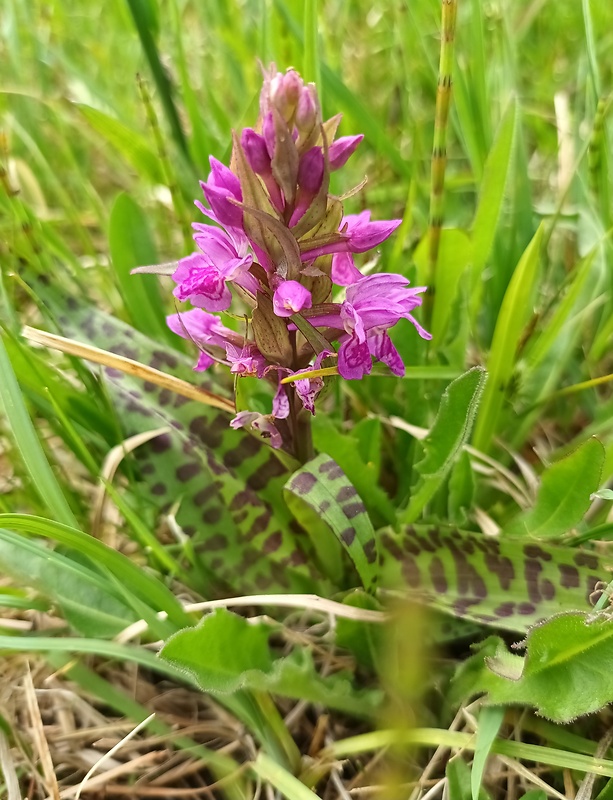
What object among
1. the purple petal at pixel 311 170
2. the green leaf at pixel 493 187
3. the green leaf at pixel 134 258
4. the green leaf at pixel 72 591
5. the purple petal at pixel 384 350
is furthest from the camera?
the green leaf at pixel 134 258

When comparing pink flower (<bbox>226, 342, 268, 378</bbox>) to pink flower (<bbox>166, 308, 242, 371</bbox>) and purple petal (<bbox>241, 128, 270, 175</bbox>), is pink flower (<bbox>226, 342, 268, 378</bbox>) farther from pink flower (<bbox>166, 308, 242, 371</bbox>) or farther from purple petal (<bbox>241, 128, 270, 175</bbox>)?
purple petal (<bbox>241, 128, 270, 175</bbox>)

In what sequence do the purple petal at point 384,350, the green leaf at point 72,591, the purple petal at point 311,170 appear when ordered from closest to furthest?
the purple petal at point 311,170 < the purple petal at point 384,350 < the green leaf at point 72,591

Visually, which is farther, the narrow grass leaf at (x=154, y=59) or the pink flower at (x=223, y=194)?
the narrow grass leaf at (x=154, y=59)

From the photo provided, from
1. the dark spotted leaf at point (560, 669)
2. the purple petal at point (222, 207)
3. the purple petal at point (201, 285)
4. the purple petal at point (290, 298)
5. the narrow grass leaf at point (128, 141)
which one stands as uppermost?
the narrow grass leaf at point (128, 141)

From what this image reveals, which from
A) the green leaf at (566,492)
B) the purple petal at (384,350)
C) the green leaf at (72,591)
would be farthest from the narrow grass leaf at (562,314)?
the green leaf at (72,591)

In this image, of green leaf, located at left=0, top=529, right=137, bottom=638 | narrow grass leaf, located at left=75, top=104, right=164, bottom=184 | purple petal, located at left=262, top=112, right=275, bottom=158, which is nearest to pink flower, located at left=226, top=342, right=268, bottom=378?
purple petal, located at left=262, top=112, right=275, bottom=158

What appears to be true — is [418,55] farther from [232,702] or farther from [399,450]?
[232,702]

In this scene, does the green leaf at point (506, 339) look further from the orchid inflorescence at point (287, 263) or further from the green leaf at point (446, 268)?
the orchid inflorescence at point (287, 263)
